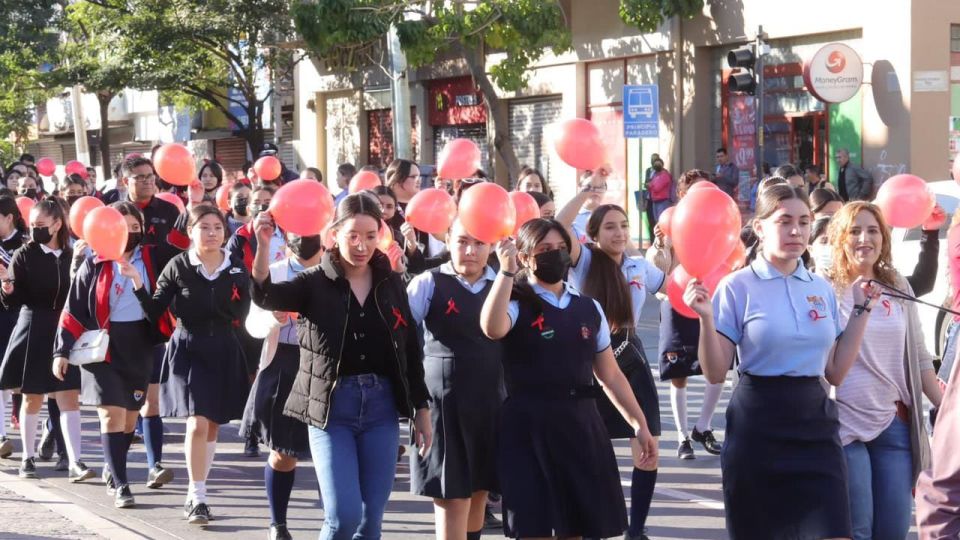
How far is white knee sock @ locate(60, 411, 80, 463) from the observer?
927cm

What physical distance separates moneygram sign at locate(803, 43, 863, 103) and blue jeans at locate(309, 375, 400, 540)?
15.5 metres

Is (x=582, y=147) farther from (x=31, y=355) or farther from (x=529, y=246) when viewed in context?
(x=31, y=355)

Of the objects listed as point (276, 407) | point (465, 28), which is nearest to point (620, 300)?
point (276, 407)

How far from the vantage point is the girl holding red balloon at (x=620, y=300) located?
723cm

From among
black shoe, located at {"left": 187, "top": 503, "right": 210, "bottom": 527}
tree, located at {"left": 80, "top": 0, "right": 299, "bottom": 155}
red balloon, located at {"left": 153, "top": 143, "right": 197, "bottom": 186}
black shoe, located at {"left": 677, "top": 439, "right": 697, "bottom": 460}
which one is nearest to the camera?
black shoe, located at {"left": 187, "top": 503, "right": 210, "bottom": 527}

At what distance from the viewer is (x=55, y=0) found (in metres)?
38.6

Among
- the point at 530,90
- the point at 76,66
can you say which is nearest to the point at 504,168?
the point at 530,90

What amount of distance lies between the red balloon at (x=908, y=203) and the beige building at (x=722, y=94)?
10.9 m

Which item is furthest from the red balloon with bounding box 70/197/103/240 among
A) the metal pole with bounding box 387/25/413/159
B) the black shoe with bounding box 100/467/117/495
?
the metal pole with bounding box 387/25/413/159

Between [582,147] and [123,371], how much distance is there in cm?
297

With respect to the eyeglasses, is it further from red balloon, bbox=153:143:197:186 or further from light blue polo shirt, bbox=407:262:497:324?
light blue polo shirt, bbox=407:262:497:324

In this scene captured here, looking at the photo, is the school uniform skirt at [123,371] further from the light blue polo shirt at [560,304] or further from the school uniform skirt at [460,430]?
the light blue polo shirt at [560,304]

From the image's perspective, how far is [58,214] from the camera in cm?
973

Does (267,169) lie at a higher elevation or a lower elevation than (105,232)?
higher
